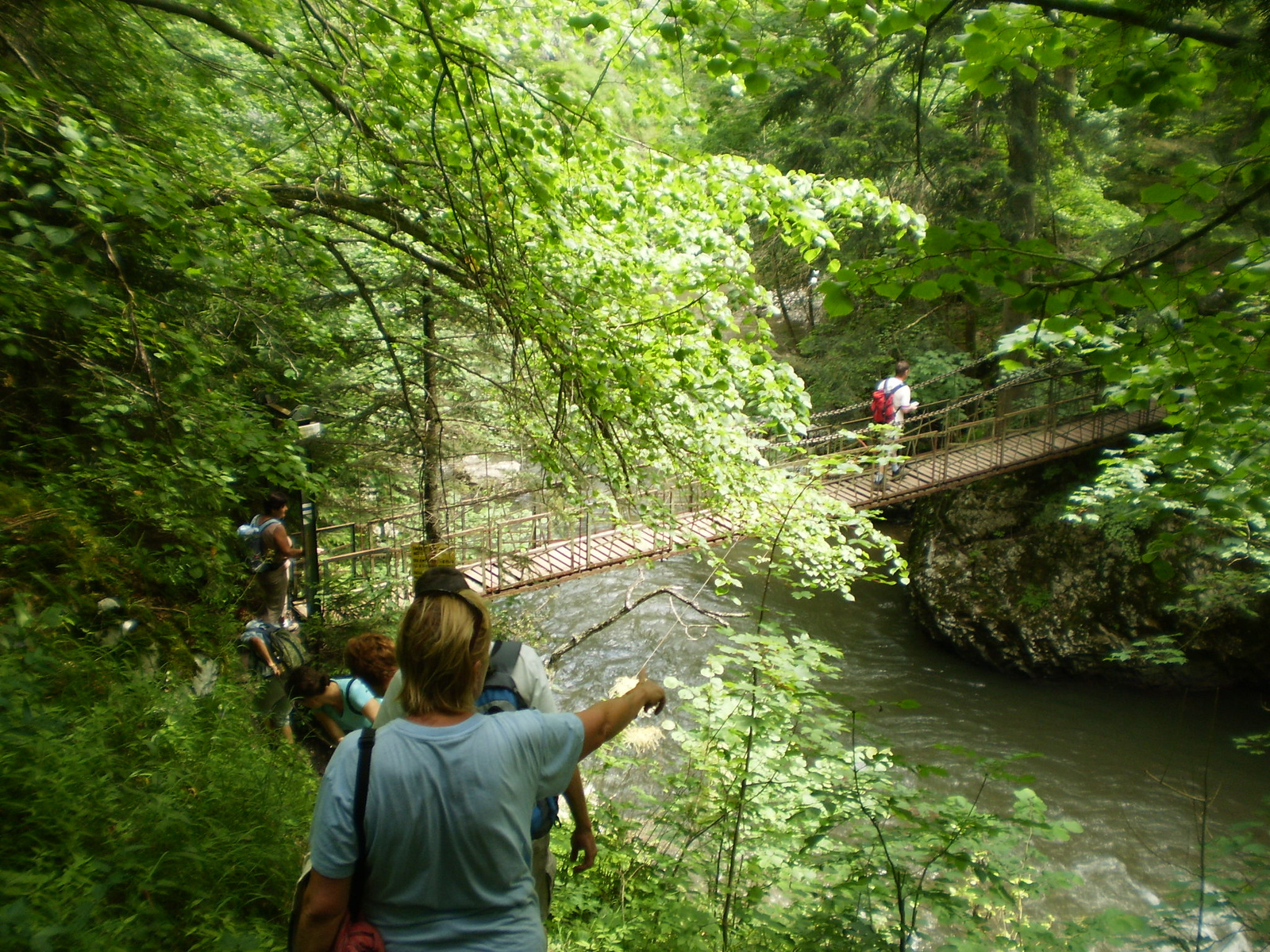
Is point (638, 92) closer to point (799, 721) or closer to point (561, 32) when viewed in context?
point (561, 32)

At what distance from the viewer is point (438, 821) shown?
47.4 inches

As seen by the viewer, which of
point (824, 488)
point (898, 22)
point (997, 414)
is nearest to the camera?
point (898, 22)

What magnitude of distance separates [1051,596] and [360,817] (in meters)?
9.75

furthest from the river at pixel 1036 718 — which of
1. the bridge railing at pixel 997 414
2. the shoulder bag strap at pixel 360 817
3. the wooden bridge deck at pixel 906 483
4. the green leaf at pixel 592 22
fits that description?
the shoulder bag strap at pixel 360 817

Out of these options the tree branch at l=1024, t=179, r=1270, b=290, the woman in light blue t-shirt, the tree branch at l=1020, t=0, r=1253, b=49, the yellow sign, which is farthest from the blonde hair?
the yellow sign

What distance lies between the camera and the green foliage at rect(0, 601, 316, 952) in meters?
1.68

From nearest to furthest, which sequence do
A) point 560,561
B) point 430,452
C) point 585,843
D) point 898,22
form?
1. point 585,843
2. point 898,22
3. point 430,452
4. point 560,561

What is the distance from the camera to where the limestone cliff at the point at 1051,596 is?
25.8ft

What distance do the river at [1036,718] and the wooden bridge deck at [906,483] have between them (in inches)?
34.0

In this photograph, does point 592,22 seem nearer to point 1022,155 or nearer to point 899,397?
point 899,397

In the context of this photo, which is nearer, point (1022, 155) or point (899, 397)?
point (899, 397)

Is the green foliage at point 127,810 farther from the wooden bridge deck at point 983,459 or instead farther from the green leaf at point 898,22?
the wooden bridge deck at point 983,459

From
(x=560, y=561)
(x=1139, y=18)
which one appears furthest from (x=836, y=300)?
(x=560, y=561)

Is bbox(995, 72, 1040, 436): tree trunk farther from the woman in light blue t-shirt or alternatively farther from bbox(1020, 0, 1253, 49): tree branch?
the woman in light blue t-shirt
